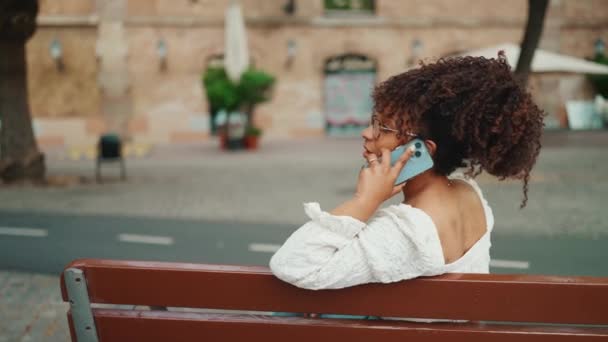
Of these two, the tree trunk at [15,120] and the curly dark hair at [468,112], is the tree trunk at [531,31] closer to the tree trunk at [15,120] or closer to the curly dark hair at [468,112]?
the tree trunk at [15,120]

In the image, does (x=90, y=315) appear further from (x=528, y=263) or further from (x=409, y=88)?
(x=528, y=263)

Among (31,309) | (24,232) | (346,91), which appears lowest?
(346,91)

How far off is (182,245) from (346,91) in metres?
17.4

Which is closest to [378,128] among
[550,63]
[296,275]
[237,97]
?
[296,275]

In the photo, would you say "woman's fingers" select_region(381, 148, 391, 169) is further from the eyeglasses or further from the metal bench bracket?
the metal bench bracket

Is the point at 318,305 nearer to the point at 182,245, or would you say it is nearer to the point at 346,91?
the point at 182,245

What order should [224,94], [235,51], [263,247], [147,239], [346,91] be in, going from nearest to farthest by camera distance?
[263,247] → [147,239] → [224,94] → [235,51] → [346,91]

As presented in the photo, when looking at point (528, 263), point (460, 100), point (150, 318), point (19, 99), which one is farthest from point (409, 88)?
point (19, 99)

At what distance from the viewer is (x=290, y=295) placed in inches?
70.9

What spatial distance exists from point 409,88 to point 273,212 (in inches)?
277

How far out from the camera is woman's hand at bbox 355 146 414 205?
1.87 m

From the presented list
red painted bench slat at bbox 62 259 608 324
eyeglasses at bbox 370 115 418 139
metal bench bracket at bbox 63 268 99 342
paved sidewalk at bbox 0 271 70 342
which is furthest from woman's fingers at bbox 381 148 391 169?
paved sidewalk at bbox 0 271 70 342

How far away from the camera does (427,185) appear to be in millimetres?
2045

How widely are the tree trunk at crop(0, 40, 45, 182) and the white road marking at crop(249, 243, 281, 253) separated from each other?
643cm
